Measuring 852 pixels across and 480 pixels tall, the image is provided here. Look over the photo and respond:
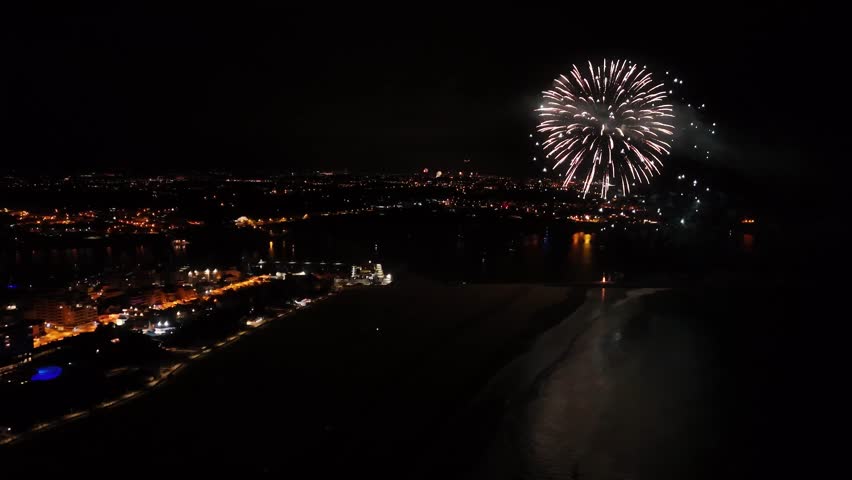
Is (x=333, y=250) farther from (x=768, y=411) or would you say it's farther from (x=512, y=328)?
(x=768, y=411)

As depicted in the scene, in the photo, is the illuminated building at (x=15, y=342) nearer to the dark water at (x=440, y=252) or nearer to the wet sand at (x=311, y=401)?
the wet sand at (x=311, y=401)

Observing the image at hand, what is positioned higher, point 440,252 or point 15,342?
point 440,252

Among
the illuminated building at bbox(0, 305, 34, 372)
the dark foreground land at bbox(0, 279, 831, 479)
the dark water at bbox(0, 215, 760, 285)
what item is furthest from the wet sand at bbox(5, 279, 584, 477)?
the dark water at bbox(0, 215, 760, 285)

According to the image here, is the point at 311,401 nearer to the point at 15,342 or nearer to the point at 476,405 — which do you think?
the point at 476,405

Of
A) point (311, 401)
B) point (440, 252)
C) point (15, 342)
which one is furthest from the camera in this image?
point (440, 252)

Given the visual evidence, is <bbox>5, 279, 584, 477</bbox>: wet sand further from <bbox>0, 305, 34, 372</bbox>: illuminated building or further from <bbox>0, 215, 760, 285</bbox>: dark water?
<bbox>0, 215, 760, 285</bbox>: dark water

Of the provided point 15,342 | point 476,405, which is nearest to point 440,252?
point 15,342

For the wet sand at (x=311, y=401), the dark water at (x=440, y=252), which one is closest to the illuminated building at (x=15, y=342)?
the wet sand at (x=311, y=401)

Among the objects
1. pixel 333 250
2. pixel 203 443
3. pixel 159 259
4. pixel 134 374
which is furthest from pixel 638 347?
pixel 159 259
